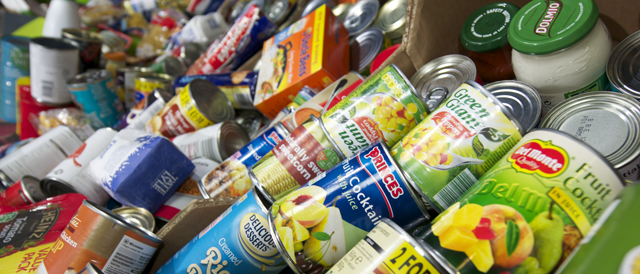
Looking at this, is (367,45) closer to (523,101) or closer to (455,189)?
(523,101)

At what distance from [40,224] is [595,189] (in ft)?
4.70

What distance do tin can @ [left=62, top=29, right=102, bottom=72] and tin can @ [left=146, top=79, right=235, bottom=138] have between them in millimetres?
1049

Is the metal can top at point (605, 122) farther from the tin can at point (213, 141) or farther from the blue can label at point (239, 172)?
the tin can at point (213, 141)

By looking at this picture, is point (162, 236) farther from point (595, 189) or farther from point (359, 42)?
point (359, 42)

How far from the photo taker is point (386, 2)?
A: 71.7 inches

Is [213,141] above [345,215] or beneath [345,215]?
beneath

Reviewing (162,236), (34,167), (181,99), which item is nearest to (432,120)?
(162,236)

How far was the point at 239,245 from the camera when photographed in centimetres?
84

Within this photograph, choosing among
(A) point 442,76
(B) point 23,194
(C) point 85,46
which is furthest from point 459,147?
(C) point 85,46

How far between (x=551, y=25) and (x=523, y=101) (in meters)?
0.18

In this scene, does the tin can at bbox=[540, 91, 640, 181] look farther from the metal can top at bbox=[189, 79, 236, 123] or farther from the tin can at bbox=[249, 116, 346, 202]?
the metal can top at bbox=[189, 79, 236, 123]

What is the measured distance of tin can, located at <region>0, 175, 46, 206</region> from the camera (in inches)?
53.2

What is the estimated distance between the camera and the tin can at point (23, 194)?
135 centimetres

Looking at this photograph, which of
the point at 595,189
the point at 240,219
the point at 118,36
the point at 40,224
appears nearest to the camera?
the point at 595,189
